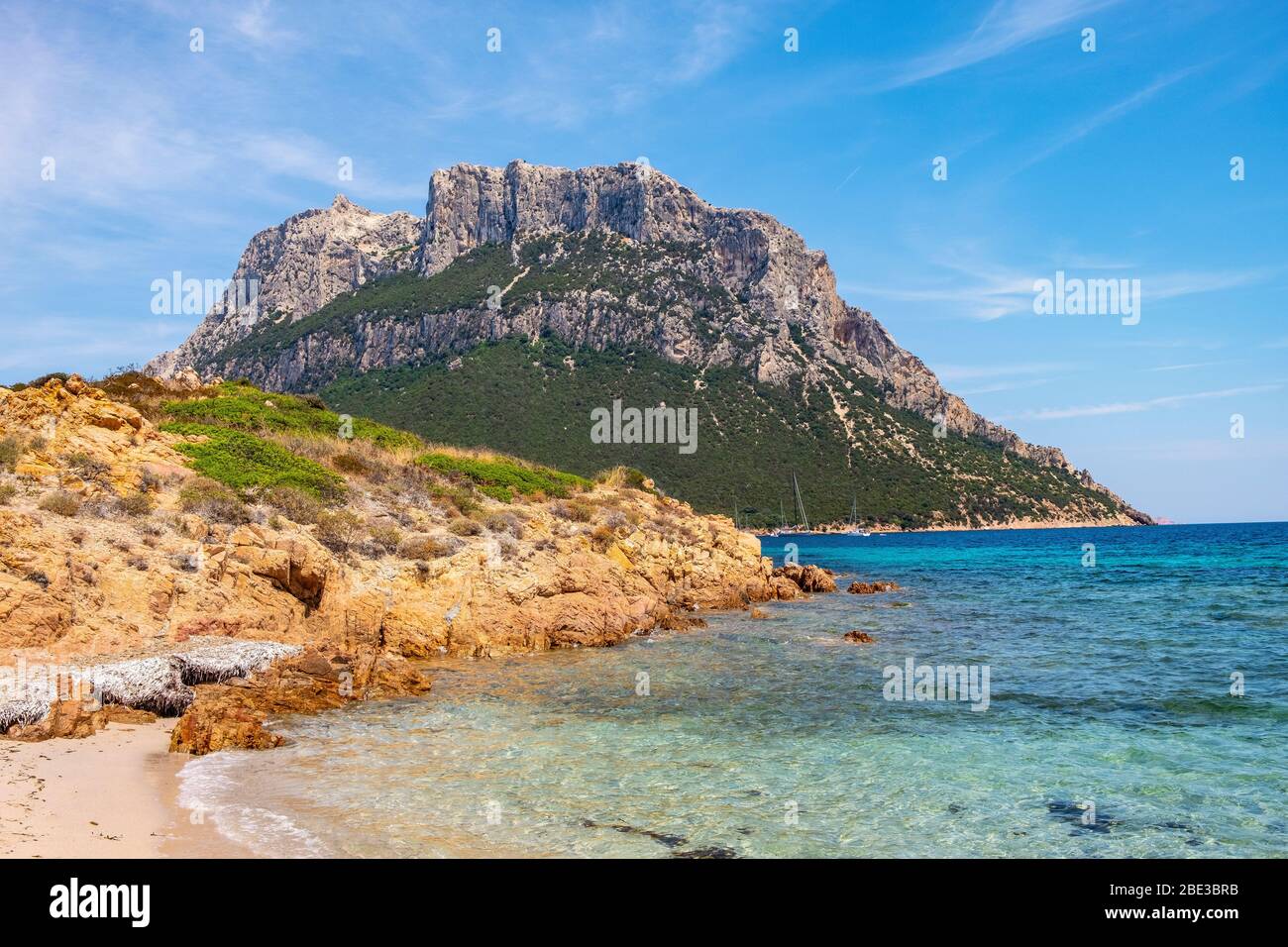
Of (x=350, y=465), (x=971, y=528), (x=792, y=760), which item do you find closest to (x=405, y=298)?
(x=971, y=528)

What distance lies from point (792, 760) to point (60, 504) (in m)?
15.0

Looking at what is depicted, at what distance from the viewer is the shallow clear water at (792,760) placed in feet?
24.9

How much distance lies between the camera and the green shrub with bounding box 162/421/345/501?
2012cm

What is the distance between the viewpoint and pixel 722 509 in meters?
87.7

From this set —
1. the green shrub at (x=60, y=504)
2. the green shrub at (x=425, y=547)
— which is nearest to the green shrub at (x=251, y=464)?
the green shrub at (x=425, y=547)

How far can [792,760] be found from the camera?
403 inches

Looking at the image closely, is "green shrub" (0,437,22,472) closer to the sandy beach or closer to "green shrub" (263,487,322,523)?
"green shrub" (263,487,322,523)

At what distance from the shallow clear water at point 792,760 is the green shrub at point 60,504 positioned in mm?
7741

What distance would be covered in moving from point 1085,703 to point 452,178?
140708 millimetres

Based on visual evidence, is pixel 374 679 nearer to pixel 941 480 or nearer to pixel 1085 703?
pixel 1085 703

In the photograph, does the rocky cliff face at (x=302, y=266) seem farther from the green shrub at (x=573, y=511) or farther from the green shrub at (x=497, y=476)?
the green shrub at (x=573, y=511)

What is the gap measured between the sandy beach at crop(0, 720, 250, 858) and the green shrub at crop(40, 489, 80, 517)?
7.20 meters

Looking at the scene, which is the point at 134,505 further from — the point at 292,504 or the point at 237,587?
the point at 292,504
